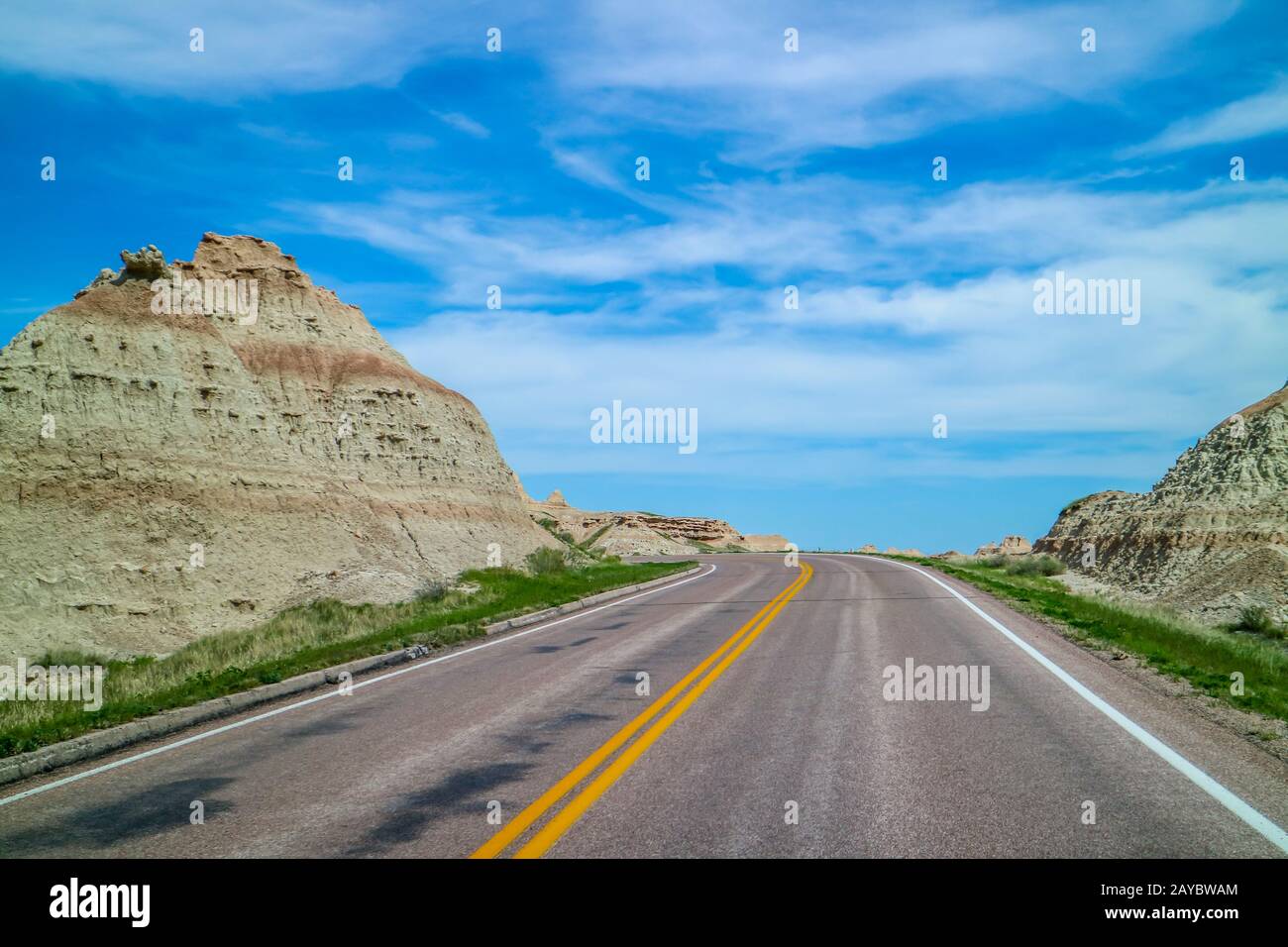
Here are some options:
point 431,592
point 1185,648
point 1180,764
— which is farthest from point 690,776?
point 431,592

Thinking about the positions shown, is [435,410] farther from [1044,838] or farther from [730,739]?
[1044,838]

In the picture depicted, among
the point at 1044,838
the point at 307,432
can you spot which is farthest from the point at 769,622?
the point at 307,432

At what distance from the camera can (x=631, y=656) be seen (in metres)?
12.8

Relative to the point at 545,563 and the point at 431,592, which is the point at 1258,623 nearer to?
the point at 431,592

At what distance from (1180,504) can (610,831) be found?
154ft

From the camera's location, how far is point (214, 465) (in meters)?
31.1

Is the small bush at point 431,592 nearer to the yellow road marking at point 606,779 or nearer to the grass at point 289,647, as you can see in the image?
the grass at point 289,647

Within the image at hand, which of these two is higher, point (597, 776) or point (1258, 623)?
point (597, 776)

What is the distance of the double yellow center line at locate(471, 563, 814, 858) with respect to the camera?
16.6 feet

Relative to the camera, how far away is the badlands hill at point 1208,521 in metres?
34.0

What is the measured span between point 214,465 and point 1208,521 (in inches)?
1715

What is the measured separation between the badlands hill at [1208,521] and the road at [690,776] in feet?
84.7

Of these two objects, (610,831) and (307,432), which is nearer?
(610,831)

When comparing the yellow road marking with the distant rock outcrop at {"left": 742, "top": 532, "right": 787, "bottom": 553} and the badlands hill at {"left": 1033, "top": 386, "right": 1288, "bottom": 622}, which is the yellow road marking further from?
the distant rock outcrop at {"left": 742, "top": 532, "right": 787, "bottom": 553}
